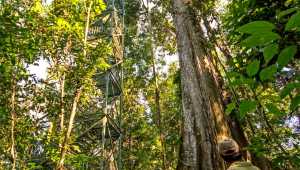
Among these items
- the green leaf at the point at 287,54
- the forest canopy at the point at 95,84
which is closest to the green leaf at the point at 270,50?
the green leaf at the point at 287,54

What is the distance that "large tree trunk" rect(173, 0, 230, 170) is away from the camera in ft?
16.6

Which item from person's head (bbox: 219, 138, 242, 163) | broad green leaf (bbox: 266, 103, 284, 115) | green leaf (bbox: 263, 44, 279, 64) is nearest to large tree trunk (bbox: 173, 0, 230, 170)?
person's head (bbox: 219, 138, 242, 163)

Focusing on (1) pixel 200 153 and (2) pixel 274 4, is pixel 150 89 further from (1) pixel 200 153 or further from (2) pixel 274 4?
(2) pixel 274 4

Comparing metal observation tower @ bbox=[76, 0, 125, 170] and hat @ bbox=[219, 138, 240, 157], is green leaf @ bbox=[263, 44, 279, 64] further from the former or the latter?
metal observation tower @ bbox=[76, 0, 125, 170]

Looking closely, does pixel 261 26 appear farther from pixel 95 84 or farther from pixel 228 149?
pixel 95 84

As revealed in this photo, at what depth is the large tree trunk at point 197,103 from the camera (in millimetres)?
5066

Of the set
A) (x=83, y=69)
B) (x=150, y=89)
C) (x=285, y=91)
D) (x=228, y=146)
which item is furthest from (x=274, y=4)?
(x=150, y=89)

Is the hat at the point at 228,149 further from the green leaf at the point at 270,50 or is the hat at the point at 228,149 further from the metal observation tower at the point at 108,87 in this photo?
the metal observation tower at the point at 108,87

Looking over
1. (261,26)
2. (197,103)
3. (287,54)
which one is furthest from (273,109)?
(197,103)

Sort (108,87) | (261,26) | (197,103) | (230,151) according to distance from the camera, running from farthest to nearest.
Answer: (108,87), (197,103), (230,151), (261,26)

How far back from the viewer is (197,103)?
5.68m

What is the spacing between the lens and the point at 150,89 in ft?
60.8

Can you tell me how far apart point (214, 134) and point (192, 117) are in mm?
427

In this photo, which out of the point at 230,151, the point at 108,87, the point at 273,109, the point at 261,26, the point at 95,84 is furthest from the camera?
the point at 108,87
